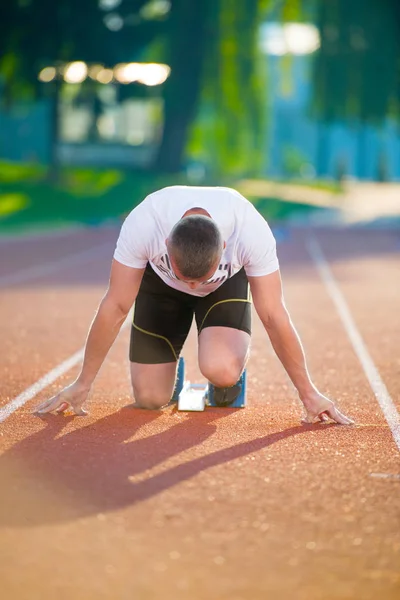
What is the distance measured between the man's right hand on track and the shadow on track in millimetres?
66

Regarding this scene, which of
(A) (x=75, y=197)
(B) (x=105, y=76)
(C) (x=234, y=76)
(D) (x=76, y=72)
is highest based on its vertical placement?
(D) (x=76, y=72)

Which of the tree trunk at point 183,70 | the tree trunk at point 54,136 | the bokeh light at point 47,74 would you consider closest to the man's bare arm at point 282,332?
the bokeh light at point 47,74

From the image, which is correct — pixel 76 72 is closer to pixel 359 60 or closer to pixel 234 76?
pixel 234 76

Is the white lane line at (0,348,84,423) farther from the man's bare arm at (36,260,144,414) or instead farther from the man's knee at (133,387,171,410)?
the man's knee at (133,387,171,410)

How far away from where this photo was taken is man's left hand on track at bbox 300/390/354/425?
6457mm

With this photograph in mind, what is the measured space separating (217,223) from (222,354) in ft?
3.34

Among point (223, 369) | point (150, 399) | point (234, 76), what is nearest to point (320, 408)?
point (223, 369)

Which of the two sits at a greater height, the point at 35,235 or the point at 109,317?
the point at 109,317

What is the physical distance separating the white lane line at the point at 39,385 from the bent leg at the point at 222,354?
4.05 ft

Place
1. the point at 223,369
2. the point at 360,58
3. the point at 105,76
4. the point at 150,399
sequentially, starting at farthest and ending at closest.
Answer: the point at 105,76 < the point at 360,58 < the point at 150,399 < the point at 223,369

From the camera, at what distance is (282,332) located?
631 cm

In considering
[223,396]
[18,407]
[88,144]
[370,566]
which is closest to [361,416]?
[223,396]

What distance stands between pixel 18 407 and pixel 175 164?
100 ft

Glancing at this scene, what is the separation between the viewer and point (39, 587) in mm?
3840
